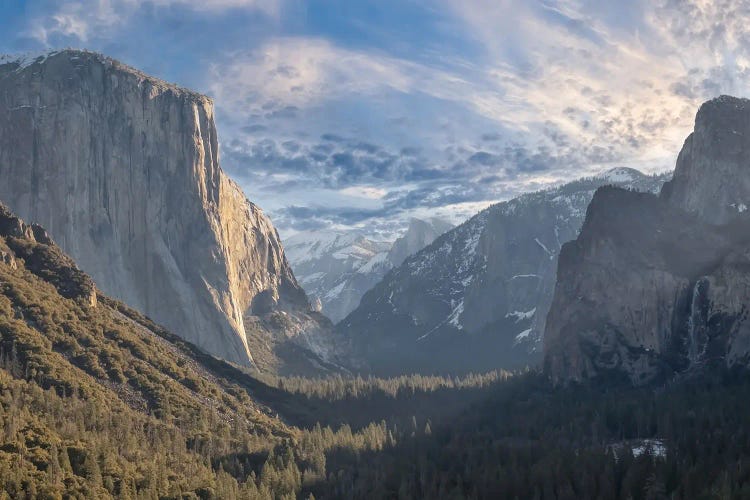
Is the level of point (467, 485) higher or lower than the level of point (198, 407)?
lower

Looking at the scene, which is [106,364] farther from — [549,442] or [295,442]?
[549,442]

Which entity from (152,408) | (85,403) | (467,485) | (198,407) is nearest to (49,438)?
(85,403)

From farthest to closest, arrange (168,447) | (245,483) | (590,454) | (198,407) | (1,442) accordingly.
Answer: (198,407) → (590,454) → (168,447) → (245,483) → (1,442)

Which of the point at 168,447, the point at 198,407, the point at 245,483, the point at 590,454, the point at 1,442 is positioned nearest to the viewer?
the point at 1,442

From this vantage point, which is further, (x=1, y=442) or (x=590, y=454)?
(x=590, y=454)

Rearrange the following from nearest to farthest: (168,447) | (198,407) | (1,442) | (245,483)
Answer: (1,442), (245,483), (168,447), (198,407)

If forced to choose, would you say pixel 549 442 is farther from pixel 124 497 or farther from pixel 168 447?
pixel 124 497

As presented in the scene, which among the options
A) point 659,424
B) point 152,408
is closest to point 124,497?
point 152,408

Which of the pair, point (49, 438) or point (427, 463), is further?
point (427, 463)

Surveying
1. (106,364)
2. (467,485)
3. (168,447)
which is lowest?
(467,485)
